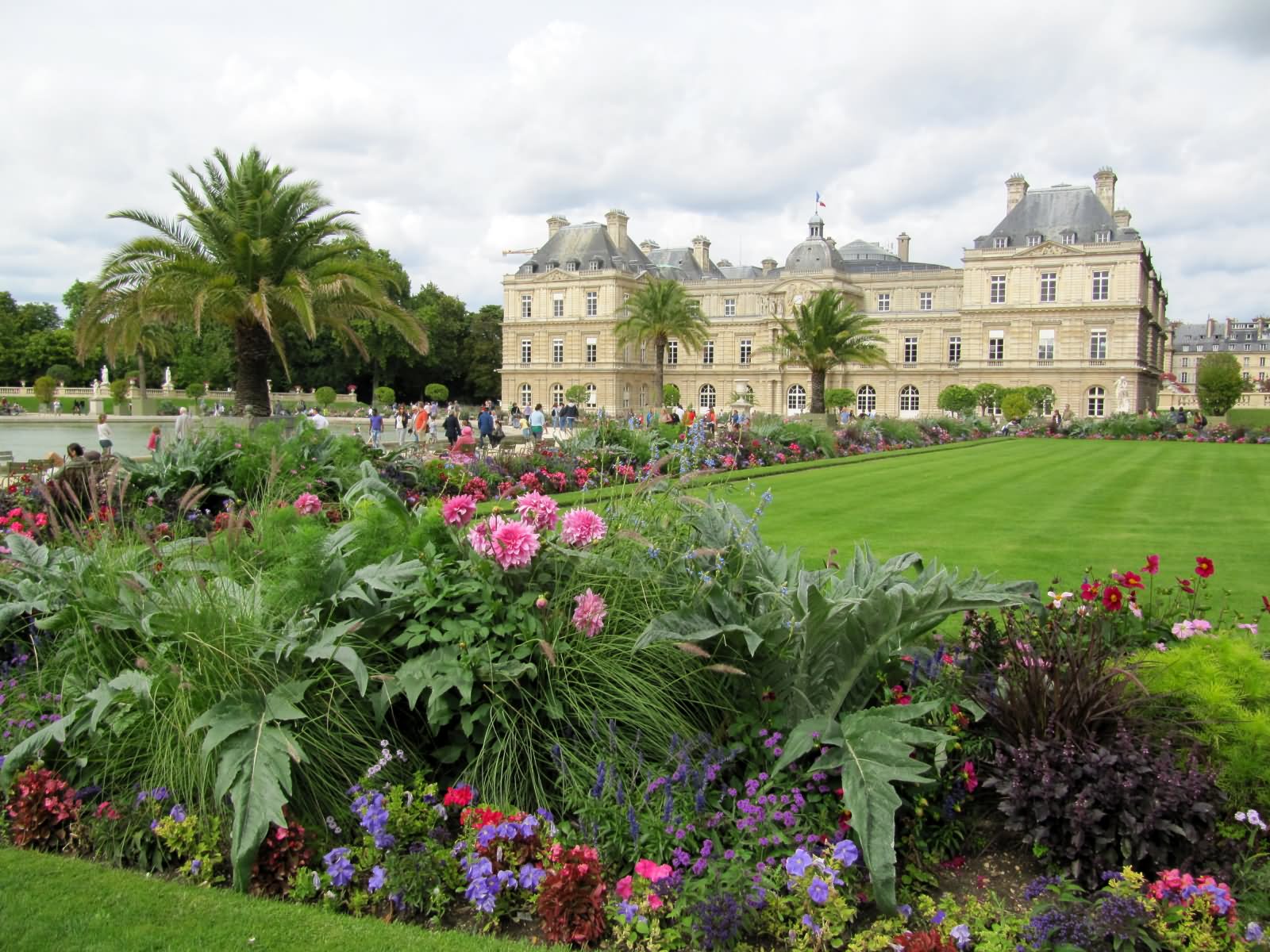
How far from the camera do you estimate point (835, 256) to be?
221ft

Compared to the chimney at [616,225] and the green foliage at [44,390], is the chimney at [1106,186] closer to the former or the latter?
the chimney at [616,225]

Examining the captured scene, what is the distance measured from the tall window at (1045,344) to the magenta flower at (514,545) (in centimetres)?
6032

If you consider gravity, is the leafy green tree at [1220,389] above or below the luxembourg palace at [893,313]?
below

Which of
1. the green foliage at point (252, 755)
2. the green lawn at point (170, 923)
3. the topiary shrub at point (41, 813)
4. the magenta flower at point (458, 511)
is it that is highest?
the magenta flower at point (458, 511)

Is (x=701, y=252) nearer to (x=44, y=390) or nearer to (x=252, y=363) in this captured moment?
(x=44, y=390)


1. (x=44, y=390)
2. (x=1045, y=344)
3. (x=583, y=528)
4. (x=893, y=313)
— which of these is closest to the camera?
(x=583, y=528)

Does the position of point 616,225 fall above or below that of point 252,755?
above

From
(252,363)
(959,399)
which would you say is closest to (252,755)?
(252,363)

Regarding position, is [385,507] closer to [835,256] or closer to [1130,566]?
[1130,566]

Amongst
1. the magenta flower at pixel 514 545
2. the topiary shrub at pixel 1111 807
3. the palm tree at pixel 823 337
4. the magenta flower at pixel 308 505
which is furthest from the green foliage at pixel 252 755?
the palm tree at pixel 823 337

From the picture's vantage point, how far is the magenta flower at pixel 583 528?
3.55 meters

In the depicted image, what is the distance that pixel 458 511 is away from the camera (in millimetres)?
3779

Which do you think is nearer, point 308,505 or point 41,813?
point 41,813

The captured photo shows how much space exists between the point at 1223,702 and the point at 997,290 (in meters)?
60.7
